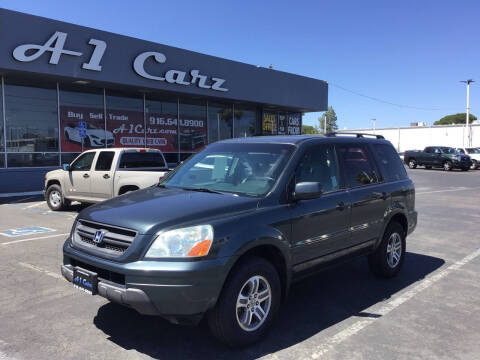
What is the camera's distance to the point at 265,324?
3.59 m

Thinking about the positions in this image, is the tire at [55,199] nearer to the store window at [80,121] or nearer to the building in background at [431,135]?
the store window at [80,121]

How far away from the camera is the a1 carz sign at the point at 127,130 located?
55.5 feet

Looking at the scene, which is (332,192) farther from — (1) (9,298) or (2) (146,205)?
(1) (9,298)

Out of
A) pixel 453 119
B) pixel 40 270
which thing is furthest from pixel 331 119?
pixel 40 270

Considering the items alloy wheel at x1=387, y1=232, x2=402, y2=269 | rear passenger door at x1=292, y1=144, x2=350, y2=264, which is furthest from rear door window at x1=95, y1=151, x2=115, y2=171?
alloy wheel at x1=387, y1=232, x2=402, y2=269

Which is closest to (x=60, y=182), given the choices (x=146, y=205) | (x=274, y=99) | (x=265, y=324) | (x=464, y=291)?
(x=146, y=205)

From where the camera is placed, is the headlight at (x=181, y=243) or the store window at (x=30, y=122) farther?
the store window at (x=30, y=122)

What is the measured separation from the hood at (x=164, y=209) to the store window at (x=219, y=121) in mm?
18449

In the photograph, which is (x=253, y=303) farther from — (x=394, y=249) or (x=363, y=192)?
(x=394, y=249)

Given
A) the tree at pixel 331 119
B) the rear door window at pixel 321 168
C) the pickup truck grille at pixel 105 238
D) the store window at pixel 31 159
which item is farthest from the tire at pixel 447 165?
the tree at pixel 331 119

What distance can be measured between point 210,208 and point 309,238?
3.74 feet

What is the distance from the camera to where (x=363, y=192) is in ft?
15.8

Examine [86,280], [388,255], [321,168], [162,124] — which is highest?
[162,124]

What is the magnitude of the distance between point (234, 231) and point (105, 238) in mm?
1074
